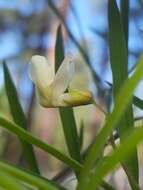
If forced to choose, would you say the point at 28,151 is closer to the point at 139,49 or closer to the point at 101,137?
the point at 101,137

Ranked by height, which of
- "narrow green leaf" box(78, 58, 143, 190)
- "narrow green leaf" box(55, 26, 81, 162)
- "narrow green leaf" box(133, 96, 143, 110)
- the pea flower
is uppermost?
"narrow green leaf" box(78, 58, 143, 190)

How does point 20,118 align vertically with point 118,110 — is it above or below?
below

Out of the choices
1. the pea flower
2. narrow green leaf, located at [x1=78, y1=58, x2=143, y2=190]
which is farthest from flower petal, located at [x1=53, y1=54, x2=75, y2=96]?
narrow green leaf, located at [x1=78, y1=58, x2=143, y2=190]

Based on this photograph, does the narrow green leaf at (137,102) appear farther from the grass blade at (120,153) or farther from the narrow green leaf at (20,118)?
the grass blade at (120,153)

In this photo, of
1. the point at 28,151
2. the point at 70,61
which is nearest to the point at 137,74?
the point at 70,61

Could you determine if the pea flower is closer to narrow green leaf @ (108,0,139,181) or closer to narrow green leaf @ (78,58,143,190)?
narrow green leaf @ (108,0,139,181)

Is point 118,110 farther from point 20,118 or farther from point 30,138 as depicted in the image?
point 20,118

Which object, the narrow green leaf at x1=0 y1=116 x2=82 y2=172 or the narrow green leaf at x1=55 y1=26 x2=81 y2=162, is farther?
the narrow green leaf at x1=55 y1=26 x2=81 y2=162

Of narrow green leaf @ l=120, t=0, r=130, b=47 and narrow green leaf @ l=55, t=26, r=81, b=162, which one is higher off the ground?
narrow green leaf @ l=120, t=0, r=130, b=47

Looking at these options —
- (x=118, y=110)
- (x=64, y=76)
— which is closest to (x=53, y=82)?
(x=64, y=76)
